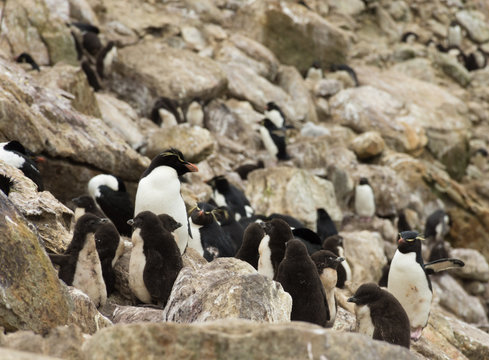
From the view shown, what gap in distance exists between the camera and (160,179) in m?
8.21

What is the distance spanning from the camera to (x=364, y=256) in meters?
14.1

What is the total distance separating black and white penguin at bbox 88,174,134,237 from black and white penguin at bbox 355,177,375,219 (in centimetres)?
972

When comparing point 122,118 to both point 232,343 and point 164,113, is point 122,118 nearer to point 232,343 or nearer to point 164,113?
point 164,113

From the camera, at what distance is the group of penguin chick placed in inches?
245

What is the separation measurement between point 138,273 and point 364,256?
8.29m

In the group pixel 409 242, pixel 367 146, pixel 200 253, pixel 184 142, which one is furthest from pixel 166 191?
pixel 367 146

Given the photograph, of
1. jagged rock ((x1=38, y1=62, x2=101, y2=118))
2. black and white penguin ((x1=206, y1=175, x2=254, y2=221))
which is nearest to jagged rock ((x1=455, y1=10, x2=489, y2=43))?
black and white penguin ((x1=206, y1=175, x2=254, y2=221))

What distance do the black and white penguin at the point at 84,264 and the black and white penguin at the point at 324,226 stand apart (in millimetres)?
8470

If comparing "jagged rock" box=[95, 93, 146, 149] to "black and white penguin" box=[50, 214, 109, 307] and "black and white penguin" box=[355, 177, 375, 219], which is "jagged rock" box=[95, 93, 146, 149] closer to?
"black and white penguin" box=[355, 177, 375, 219]

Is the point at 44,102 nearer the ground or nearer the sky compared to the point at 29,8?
nearer the sky

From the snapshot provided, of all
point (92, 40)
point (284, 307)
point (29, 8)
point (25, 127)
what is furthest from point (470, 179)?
point (284, 307)

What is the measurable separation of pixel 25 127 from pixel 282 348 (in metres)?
7.07

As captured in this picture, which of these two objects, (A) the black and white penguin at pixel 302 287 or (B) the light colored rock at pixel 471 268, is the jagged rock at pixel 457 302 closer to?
(B) the light colored rock at pixel 471 268

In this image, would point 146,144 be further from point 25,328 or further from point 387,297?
point 25,328
